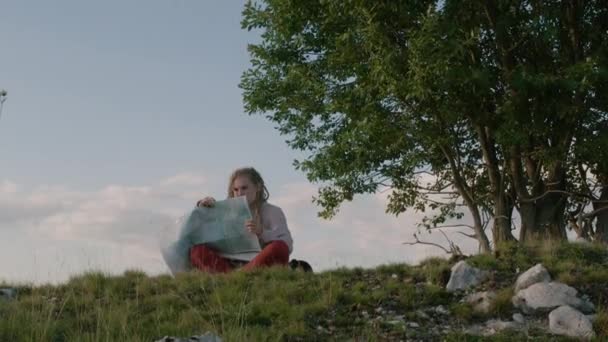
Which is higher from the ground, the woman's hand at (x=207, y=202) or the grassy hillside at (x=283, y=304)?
the woman's hand at (x=207, y=202)

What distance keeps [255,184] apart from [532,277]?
411 cm

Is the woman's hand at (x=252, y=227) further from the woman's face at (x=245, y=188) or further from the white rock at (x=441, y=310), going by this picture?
the white rock at (x=441, y=310)

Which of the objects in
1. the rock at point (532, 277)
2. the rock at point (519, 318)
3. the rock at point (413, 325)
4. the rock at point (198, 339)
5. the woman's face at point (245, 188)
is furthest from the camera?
the woman's face at point (245, 188)

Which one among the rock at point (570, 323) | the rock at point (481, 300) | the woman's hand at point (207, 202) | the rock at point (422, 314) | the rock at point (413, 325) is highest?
the woman's hand at point (207, 202)

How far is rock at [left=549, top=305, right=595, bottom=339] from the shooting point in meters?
7.91

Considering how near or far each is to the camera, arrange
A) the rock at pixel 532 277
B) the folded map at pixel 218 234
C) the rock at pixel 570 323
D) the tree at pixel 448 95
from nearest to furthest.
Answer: the rock at pixel 570 323 < the rock at pixel 532 277 < the folded map at pixel 218 234 < the tree at pixel 448 95

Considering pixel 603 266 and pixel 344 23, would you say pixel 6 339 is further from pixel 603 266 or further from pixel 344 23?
pixel 344 23

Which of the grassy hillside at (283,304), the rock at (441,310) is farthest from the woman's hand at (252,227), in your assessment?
the rock at (441,310)

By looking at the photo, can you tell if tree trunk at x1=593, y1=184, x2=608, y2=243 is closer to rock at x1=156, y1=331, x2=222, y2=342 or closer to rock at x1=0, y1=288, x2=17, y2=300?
rock at x1=0, y1=288, x2=17, y2=300

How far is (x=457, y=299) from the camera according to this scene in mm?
9398

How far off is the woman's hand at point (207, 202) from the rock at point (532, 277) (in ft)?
14.3

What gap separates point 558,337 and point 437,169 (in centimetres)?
1093

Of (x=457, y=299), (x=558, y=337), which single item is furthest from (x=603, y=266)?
(x=558, y=337)

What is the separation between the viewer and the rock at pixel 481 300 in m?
8.80
